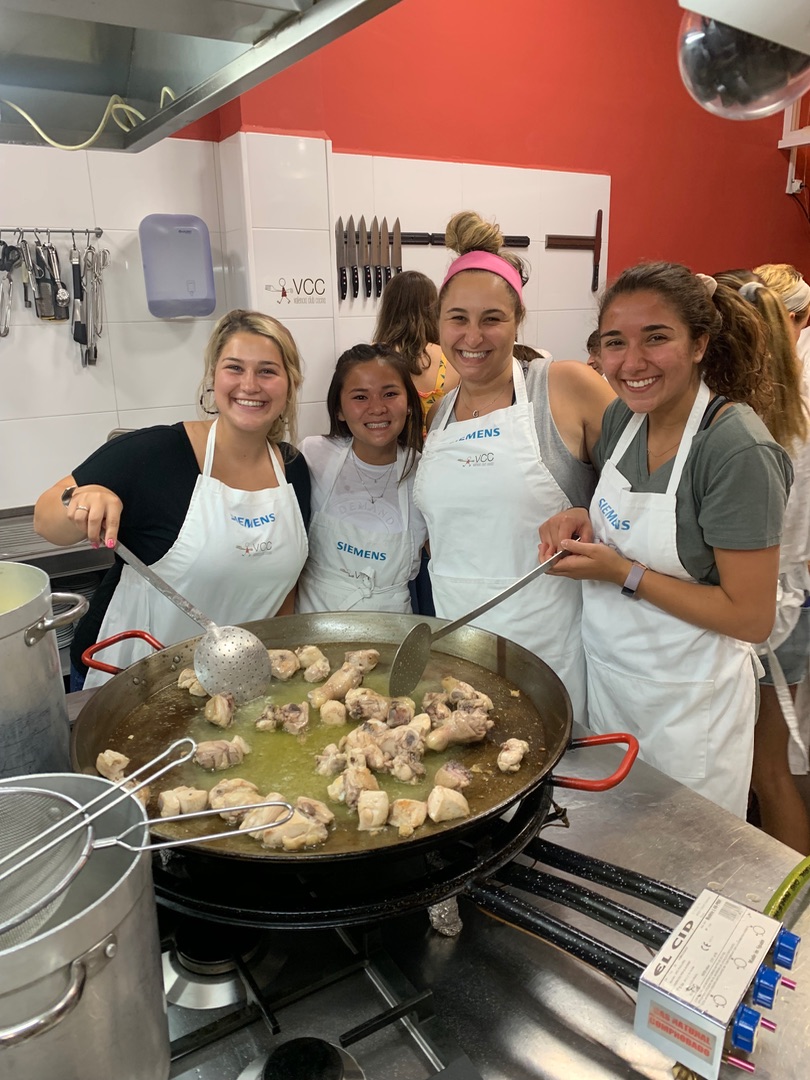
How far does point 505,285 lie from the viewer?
186cm

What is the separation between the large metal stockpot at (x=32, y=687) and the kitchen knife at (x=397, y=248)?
3195mm

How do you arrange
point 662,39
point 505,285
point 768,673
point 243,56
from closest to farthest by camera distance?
point 243,56
point 505,285
point 768,673
point 662,39

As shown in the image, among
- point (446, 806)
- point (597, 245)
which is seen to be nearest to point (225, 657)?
point (446, 806)

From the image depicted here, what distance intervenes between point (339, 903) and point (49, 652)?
1.60 ft

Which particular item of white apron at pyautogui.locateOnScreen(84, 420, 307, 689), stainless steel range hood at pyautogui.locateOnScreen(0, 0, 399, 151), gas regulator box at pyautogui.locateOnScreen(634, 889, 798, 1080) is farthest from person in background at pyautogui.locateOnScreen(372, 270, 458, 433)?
gas regulator box at pyautogui.locateOnScreen(634, 889, 798, 1080)

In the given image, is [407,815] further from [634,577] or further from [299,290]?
[299,290]

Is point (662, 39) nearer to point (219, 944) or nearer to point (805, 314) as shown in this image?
point (805, 314)

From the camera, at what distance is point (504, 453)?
1.92 meters

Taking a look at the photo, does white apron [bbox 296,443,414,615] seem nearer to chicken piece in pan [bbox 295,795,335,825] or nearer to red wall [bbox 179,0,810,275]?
chicken piece in pan [bbox 295,795,335,825]

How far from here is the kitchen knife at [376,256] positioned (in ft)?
12.4

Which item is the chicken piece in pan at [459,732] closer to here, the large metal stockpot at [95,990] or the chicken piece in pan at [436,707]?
the chicken piece in pan at [436,707]

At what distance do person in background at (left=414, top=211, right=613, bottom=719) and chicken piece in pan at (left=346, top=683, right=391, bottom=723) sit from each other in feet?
2.19

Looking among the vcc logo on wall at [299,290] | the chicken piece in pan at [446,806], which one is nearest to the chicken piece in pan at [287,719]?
the chicken piece in pan at [446,806]

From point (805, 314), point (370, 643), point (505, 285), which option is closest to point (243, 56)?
point (505, 285)
